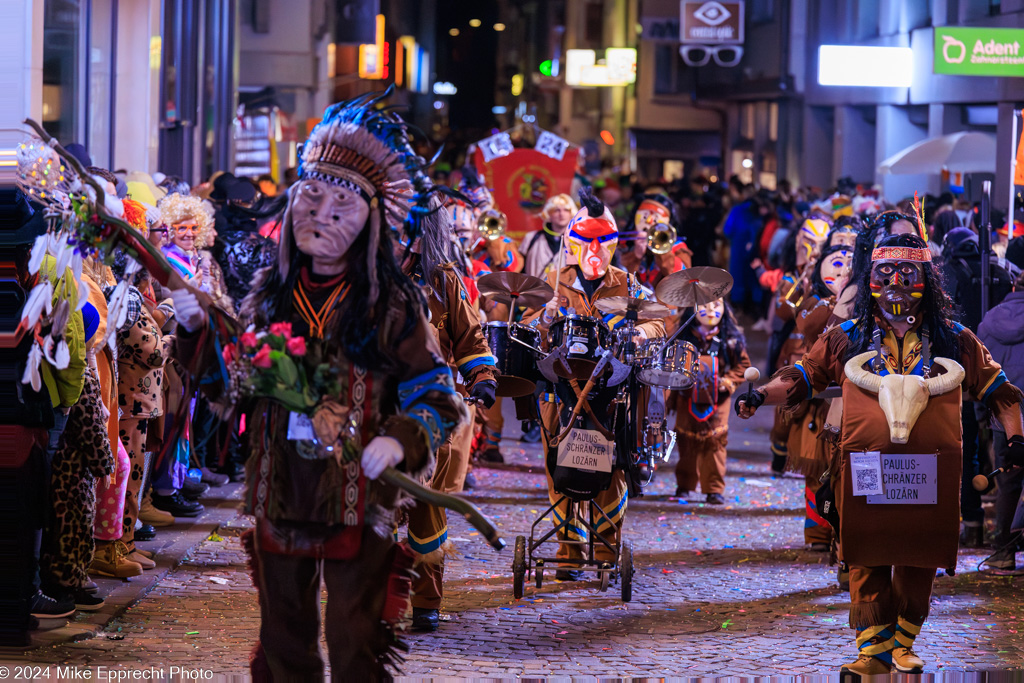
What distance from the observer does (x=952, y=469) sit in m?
5.74

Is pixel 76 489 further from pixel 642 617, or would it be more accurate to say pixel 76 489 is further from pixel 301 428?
pixel 642 617

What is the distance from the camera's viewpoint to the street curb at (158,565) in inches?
240

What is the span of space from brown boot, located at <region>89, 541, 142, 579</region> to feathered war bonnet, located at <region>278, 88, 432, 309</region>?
3.34m

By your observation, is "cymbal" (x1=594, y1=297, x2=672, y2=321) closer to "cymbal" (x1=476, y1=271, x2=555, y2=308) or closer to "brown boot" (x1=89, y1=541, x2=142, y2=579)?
"cymbal" (x1=476, y1=271, x2=555, y2=308)

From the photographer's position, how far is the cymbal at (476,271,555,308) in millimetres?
7031

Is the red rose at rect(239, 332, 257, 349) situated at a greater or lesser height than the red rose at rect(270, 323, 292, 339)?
lesser

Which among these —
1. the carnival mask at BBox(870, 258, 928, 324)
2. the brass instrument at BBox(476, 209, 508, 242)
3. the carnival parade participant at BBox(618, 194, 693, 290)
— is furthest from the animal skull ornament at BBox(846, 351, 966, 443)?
the brass instrument at BBox(476, 209, 508, 242)

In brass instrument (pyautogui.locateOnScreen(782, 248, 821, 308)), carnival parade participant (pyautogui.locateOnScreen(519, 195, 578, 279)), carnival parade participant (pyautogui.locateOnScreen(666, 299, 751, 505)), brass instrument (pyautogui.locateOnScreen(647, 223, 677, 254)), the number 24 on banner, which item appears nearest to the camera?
brass instrument (pyautogui.locateOnScreen(782, 248, 821, 308))

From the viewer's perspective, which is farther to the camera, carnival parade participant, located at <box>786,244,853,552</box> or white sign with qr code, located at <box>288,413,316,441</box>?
carnival parade participant, located at <box>786,244,853,552</box>

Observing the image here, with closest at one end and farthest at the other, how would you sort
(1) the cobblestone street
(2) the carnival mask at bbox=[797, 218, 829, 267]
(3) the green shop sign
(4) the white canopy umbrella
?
(1) the cobblestone street, (2) the carnival mask at bbox=[797, 218, 829, 267], (3) the green shop sign, (4) the white canopy umbrella

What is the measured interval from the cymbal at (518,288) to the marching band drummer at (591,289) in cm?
41

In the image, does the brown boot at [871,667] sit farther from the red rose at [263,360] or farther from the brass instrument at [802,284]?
the brass instrument at [802,284]

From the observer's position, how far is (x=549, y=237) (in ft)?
39.0

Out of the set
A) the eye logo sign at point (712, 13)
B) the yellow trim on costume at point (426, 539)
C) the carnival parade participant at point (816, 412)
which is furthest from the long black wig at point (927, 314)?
the eye logo sign at point (712, 13)
